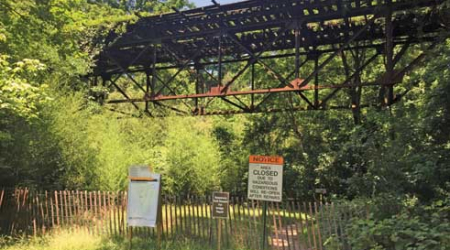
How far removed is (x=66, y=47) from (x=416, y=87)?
906 cm

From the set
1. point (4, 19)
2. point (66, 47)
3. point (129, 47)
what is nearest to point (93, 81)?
point (129, 47)

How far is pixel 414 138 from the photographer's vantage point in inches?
358

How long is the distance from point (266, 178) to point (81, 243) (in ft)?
17.5

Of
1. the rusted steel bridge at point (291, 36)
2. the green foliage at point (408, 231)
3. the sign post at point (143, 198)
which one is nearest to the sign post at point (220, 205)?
the sign post at point (143, 198)

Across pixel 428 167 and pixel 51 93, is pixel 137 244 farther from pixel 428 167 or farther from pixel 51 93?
pixel 428 167

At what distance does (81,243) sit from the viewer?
Result: 1039 centimetres

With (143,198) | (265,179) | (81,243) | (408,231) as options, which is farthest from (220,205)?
(81,243)

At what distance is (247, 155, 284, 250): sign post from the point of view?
7633mm

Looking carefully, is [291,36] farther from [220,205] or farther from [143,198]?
[143,198]

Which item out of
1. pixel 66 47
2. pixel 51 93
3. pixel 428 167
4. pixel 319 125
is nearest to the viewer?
pixel 428 167

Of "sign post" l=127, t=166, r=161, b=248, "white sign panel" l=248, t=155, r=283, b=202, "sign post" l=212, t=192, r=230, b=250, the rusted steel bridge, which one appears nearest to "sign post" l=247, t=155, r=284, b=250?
"white sign panel" l=248, t=155, r=283, b=202

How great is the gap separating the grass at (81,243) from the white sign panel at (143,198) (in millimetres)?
1171

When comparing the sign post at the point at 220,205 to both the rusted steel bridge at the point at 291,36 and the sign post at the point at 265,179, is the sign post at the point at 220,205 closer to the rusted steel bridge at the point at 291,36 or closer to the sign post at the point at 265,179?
the sign post at the point at 265,179

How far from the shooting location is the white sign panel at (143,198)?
8961 millimetres
